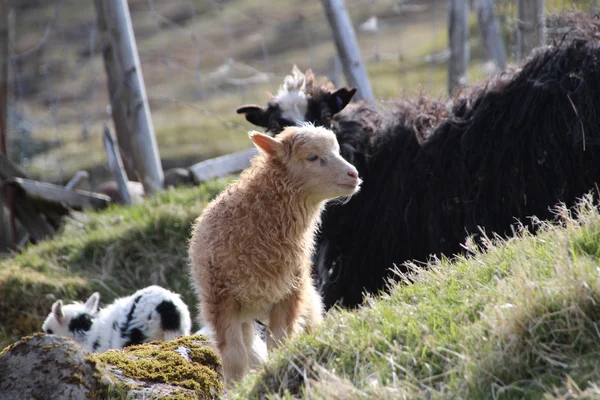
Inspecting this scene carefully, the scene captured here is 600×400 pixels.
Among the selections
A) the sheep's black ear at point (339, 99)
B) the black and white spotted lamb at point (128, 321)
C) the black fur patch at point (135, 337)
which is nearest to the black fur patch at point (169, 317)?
the black and white spotted lamb at point (128, 321)

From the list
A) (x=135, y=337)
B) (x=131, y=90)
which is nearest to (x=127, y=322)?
(x=135, y=337)

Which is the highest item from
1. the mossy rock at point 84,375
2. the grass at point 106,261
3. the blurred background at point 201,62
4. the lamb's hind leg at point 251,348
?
the mossy rock at point 84,375

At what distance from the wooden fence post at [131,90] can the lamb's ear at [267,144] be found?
15.1ft

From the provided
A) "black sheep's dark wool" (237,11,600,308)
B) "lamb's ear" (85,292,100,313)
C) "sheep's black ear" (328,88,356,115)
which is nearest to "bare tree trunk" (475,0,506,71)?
"black sheep's dark wool" (237,11,600,308)

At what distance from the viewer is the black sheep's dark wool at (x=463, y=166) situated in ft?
19.8

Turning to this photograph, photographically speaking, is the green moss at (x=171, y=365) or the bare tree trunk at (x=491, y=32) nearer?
the green moss at (x=171, y=365)

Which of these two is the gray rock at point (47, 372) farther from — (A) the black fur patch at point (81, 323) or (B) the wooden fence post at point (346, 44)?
(B) the wooden fence post at point (346, 44)

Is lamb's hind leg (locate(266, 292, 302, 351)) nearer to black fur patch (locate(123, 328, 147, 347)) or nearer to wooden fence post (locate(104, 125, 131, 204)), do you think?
black fur patch (locate(123, 328, 147, 347))

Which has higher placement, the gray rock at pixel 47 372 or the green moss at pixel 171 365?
the gray rock at pixel 47 372

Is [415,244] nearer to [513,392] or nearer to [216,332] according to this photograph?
[216,332]

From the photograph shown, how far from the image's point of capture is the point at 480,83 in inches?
267

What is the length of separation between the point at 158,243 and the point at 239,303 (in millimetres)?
3655

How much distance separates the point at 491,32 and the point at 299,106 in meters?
5.33

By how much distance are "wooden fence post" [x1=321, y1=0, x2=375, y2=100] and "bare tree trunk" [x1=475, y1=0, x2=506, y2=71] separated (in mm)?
2653
